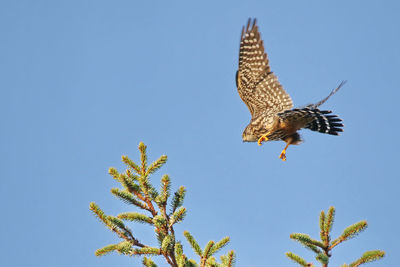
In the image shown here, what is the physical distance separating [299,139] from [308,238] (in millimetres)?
5462

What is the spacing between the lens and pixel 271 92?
31.6ft

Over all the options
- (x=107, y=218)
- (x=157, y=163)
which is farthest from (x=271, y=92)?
(x=107, y=218)

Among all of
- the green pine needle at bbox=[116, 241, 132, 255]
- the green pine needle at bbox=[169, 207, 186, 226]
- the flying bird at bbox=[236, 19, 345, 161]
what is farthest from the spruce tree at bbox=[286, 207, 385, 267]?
the flying bird at bbox=[236, 19, 345, 161]

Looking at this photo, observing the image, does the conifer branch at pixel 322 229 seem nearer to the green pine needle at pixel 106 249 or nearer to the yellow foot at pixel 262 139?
the green pine needle at pixel 106 249

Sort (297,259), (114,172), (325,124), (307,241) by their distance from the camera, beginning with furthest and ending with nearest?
(325,124) < (114,172) < (307,241) < (297,259)

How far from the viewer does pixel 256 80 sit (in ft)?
32.1

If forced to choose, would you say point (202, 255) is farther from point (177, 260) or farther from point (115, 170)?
point (115, 170)

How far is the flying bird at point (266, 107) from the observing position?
8539mm

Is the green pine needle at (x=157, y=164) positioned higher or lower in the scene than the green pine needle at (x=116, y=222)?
higher

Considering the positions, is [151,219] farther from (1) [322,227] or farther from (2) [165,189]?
(1) [322,227]

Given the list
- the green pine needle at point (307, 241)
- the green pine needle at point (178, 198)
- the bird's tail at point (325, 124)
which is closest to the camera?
the green pine needle at point (307, 241)

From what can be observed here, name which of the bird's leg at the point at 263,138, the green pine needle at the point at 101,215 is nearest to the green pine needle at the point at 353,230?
the green pine needle at the point at 101,215

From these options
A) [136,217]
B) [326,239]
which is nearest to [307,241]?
[326,239]

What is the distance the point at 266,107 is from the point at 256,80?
0.63m
